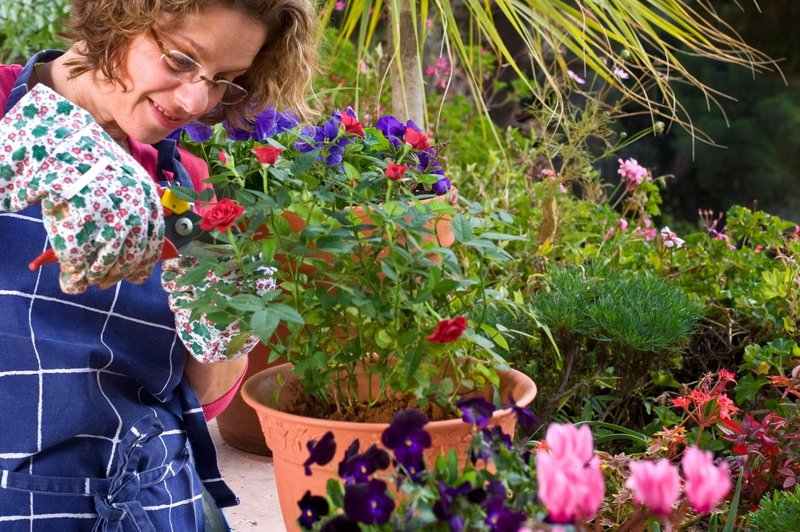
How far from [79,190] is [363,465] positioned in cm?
39

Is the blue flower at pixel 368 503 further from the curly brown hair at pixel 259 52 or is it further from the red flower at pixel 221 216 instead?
the curly brown hair at pixel 259 52

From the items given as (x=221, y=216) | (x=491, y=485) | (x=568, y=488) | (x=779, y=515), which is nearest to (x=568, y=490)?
(x=568, y=488)

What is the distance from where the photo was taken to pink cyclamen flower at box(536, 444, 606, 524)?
0.59 metres

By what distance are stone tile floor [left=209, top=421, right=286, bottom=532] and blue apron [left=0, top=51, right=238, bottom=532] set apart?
32cm

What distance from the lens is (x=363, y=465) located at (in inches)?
30.6

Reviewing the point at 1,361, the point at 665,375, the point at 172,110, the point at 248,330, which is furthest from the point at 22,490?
the point at 665,375

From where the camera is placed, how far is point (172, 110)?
1.23 m

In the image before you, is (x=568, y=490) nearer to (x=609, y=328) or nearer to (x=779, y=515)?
(x=779, y=515)

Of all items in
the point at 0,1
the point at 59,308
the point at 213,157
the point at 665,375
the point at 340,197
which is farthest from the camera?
the point at 0,1

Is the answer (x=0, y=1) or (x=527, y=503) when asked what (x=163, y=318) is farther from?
(x=0, y=1)

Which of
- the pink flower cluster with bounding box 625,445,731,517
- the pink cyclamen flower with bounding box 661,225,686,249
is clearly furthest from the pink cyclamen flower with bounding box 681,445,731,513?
the pink cyclamen flower with bounding box 661,225,686,249

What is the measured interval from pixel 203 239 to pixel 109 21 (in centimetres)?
38

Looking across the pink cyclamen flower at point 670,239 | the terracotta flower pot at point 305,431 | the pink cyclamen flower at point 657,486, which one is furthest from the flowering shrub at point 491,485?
the pink cyclamen flower at point 670,239

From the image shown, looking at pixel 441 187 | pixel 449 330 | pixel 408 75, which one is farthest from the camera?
pixel 408 75
